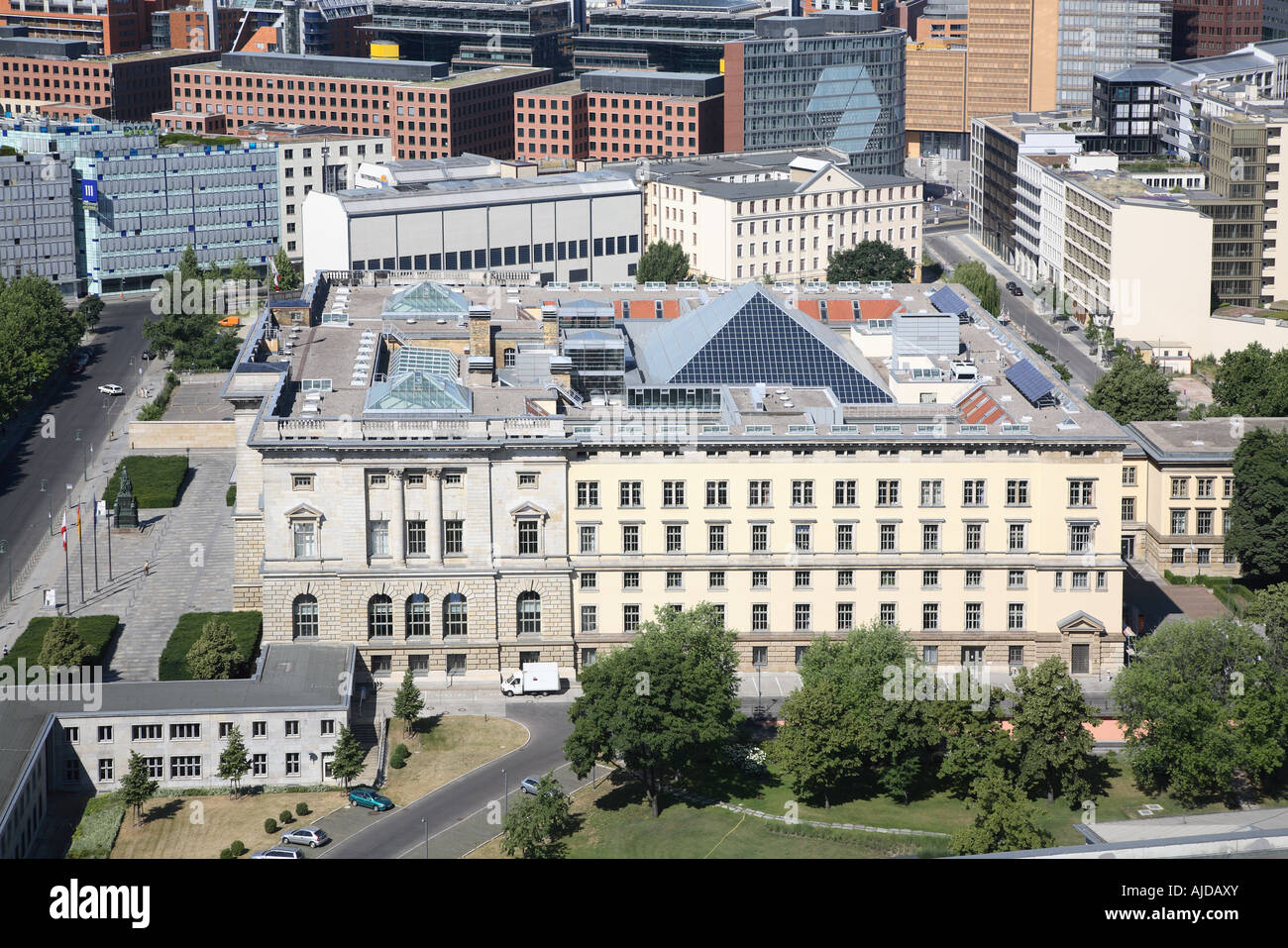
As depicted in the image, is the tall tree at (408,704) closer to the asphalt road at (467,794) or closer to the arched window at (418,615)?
the asphalt road at (467,794)

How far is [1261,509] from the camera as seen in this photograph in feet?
483

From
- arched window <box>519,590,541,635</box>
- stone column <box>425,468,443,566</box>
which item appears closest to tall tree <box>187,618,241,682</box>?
stone column <box>425,468,443,566</box>

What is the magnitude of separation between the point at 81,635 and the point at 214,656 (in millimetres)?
15269

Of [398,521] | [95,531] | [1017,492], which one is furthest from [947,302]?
[95,531]

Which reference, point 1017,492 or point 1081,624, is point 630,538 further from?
point 1081,624

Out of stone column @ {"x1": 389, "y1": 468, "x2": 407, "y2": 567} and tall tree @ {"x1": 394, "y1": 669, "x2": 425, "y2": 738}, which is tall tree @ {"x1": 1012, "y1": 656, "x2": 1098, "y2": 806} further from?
stone column @ {"x1": 389, "y1": 468, "x2": 407, "y2": 567}

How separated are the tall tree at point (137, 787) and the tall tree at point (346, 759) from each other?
33.9 feet

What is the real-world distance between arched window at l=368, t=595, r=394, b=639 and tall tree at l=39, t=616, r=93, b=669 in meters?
18.3

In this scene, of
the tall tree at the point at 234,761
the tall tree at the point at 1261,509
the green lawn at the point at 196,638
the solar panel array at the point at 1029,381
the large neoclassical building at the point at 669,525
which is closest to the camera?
the tall tree at the point at 234,761

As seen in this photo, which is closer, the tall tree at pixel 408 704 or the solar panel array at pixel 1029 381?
the tall tree at pixel 408 704

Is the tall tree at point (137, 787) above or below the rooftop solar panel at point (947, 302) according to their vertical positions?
below

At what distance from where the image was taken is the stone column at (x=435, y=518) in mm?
126562

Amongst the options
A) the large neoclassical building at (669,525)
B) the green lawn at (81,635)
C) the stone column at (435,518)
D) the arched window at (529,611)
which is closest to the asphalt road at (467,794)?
the arched window at (529,611)
